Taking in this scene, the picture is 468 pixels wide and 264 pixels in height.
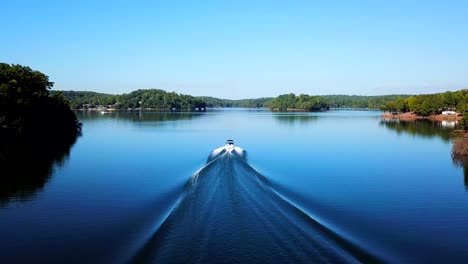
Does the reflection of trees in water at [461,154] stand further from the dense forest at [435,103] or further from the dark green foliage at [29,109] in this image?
the dense forest at [435,103]

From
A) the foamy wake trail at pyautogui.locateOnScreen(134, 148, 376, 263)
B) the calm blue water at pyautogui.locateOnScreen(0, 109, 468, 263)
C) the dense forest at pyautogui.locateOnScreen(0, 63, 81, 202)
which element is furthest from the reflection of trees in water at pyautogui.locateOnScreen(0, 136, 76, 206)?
the foamy wake trail at pyautogui.locateOnScreen(134, 148, 376, 263)

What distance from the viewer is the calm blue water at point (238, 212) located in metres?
15.6

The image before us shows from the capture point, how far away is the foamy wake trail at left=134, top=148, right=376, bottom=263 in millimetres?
14539

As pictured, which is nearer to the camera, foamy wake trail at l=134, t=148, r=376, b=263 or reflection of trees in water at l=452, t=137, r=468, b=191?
foamy wake trail at l=134, t=148, r=376, b=263

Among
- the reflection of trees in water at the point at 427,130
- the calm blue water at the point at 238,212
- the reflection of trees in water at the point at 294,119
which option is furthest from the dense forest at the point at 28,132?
the reflection of trees in water at the point at 294,119

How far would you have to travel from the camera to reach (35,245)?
16.8 metres

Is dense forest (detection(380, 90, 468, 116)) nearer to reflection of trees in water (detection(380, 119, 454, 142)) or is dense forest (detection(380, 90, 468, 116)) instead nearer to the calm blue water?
reflection of trees in water (detection(380, 119, 454, 142))

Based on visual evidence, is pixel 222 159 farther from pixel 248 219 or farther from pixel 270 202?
pixel 248 219

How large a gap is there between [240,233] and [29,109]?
4413 centimetres

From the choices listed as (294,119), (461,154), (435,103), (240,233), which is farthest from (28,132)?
(435,103)

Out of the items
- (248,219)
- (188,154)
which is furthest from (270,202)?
(188,154)

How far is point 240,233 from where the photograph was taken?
55.4 feet

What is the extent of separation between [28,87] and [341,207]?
149 feet

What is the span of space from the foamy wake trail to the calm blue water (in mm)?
54
